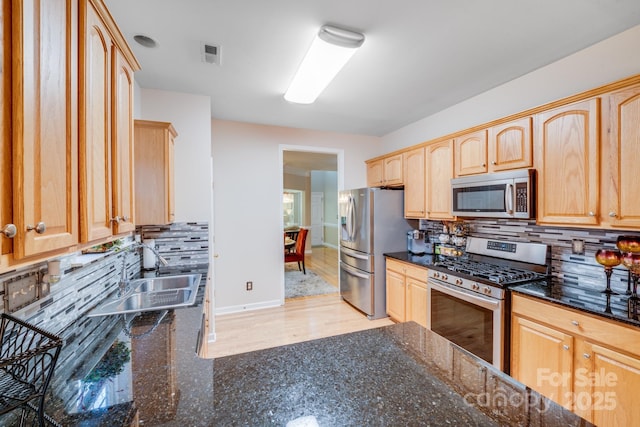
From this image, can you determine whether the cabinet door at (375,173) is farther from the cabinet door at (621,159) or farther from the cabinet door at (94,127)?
the cabinet door at (94,127)

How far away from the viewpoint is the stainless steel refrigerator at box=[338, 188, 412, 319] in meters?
3.22

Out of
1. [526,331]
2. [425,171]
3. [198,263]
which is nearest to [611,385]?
[526,331]

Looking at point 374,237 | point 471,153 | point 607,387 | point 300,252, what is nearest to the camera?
point 607,387

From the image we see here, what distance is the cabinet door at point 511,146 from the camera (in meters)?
2.02

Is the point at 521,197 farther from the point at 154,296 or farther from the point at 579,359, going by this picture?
the point at 154,296

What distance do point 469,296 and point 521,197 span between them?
2.87 ft

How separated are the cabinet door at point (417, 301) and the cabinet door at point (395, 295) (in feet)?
0.33

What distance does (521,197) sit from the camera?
6.59 ft

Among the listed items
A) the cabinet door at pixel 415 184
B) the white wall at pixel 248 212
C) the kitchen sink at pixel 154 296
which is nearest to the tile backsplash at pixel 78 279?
the kitchen sink at pixel 154 296

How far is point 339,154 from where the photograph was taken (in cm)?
405

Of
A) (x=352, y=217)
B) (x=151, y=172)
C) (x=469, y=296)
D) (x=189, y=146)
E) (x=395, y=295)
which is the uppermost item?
(x=189, y=146)

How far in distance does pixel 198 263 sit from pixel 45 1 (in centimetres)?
229

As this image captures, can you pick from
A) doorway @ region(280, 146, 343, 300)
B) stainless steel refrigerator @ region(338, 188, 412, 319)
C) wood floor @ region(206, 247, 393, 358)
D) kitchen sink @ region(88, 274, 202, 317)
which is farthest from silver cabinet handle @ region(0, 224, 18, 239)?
doorway @ region(280, 146, 343, 300)

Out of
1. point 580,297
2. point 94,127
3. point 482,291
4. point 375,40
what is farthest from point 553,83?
point 94,127
